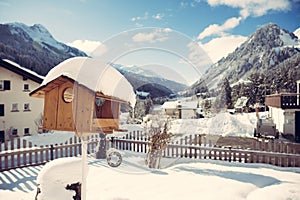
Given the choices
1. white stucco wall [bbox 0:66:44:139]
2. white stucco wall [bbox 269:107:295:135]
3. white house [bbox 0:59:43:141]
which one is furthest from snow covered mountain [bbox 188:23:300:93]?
white stucco wall [bbox 0:66:44:139]

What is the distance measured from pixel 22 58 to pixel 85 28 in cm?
557

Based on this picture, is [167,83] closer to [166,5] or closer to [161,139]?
[161,139]

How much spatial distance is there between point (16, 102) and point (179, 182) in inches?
206

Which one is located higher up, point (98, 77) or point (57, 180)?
point (98, 77)

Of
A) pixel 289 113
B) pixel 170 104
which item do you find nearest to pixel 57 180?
pixel 170 104

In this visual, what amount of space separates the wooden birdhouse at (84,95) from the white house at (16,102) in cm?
540

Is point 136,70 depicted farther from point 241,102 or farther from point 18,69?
point 18,69

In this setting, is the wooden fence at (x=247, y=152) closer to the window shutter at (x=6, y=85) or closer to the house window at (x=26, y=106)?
the house window at (x=26, y=106)

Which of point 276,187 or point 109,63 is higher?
point 109,63

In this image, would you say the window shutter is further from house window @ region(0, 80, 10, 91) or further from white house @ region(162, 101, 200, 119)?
white house @ region(162, 101, 200, 119)

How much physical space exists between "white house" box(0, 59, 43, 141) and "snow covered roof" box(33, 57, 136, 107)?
18.2 feet

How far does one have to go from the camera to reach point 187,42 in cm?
81

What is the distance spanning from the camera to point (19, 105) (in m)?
6.03

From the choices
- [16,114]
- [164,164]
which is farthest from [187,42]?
[16,114]
